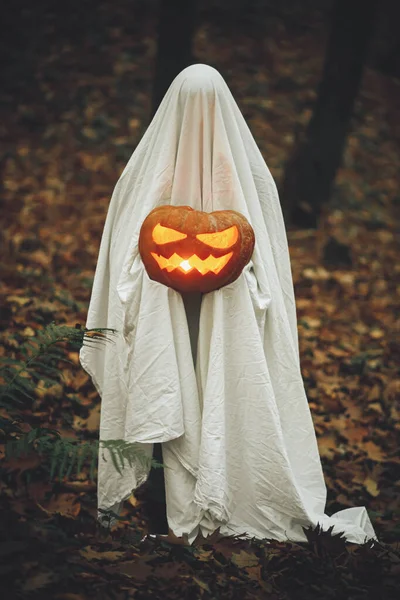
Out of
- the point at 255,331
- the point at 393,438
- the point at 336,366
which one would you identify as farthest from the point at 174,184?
the point at 336,366

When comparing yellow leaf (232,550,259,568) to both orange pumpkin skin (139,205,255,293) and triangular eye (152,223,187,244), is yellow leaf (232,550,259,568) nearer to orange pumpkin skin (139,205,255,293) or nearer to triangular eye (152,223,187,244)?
orange pumpkin skin (139,205,255,293)

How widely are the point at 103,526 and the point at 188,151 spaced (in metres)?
1.87

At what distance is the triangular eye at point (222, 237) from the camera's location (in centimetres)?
316

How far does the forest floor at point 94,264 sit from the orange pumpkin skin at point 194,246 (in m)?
1.22

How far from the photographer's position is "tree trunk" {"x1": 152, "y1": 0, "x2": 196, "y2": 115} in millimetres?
6512

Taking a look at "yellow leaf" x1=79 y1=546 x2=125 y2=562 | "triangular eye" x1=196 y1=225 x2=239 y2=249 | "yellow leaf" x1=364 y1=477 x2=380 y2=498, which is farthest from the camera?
"yellow leaf" x1=364 y1=477 x2=380 y2=498

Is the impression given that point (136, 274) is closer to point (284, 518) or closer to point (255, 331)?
point (255, 331)

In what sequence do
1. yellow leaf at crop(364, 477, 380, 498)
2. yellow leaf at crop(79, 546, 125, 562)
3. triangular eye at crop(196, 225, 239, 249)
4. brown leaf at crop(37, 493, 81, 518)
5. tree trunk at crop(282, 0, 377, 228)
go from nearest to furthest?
1. yellow leaf at crop(79, 546, 125, 562)
2. triangular eye at crop(196, 225, 239, 249)
3. brown leaf at crop(37, 493, 81, 518)
4. yellow leaf at crop(364, 477, 380, 498)
5. tree trunk at crop(282, 0, 377, 228)

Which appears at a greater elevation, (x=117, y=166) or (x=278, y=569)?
(x=117, y=166)

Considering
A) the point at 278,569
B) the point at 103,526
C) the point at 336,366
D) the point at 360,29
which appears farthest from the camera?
the point at 360,29

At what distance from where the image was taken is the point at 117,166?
30.6 feet

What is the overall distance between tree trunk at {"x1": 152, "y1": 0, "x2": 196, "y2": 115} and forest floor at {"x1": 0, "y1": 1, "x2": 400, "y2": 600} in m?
2.03

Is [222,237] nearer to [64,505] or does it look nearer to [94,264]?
[64,505]

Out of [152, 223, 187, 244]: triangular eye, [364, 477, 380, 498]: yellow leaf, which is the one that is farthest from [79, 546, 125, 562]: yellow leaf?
[364, 477, 380, 498]: yellow leaf
